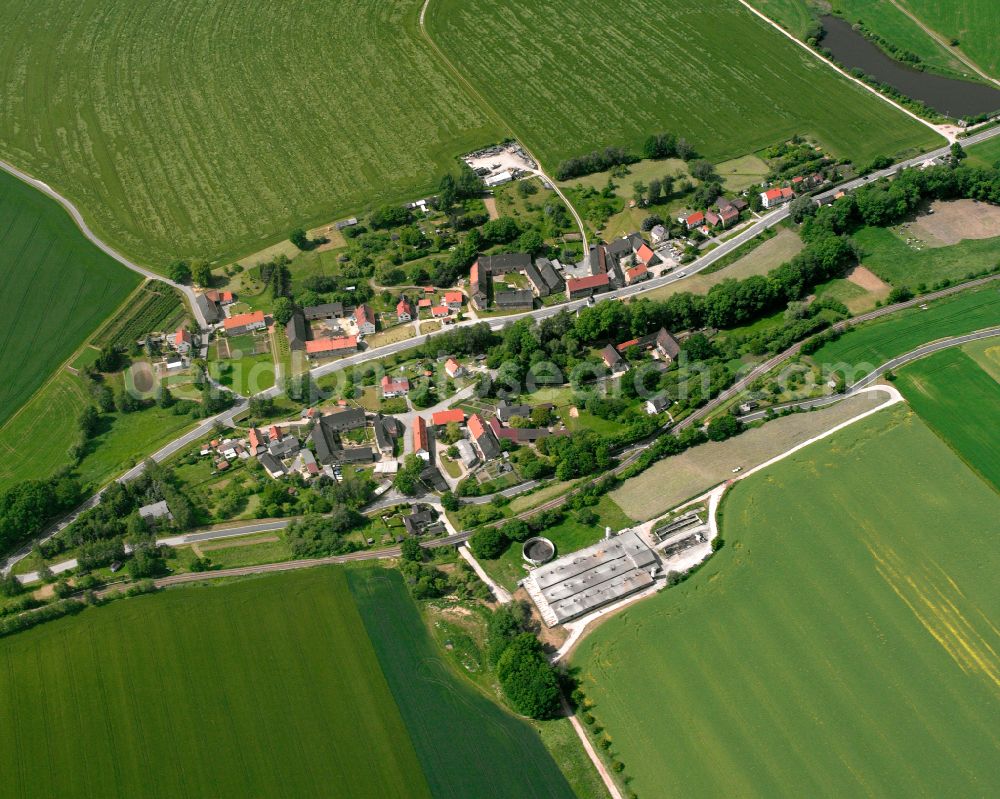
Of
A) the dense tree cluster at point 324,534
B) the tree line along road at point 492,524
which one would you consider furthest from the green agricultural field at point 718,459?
the dense tree cluster at point 324,534

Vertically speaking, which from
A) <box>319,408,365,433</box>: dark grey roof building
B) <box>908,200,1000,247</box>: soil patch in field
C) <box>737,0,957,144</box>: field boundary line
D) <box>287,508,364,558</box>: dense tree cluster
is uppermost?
<box>737,0,957,144</box>: field boundary line

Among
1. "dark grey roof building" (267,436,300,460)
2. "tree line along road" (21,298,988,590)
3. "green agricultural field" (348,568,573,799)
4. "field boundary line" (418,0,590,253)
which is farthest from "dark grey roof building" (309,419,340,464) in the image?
"field boundary line" (418,0,590,253)

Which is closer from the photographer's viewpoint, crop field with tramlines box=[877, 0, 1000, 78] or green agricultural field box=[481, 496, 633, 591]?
green agricultural field box=[481, 496, 633, 591]

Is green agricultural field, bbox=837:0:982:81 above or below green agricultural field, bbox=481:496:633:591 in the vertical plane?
above

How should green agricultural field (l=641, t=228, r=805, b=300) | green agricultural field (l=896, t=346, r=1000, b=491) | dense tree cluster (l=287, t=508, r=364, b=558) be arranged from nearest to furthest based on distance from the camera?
1. dense tree cluster (l=287, t=508, r=364, b=558)
2. green agricultural field (l=896, t=346, r=1000, b=491)
3. green agricultural field (l=641, t=228, r=805, b=300)

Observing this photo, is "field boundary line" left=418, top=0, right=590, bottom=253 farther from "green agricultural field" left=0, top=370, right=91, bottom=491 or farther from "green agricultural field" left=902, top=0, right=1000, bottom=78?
"green agricultural field" left=902, top=0, right=1000, bottom=78

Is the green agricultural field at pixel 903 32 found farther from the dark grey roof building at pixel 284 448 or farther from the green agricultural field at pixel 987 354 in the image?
the dark grey roof building at pixel 284 448

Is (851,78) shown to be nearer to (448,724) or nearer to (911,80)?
(911,80)

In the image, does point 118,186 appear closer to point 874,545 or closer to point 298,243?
point 298,243
